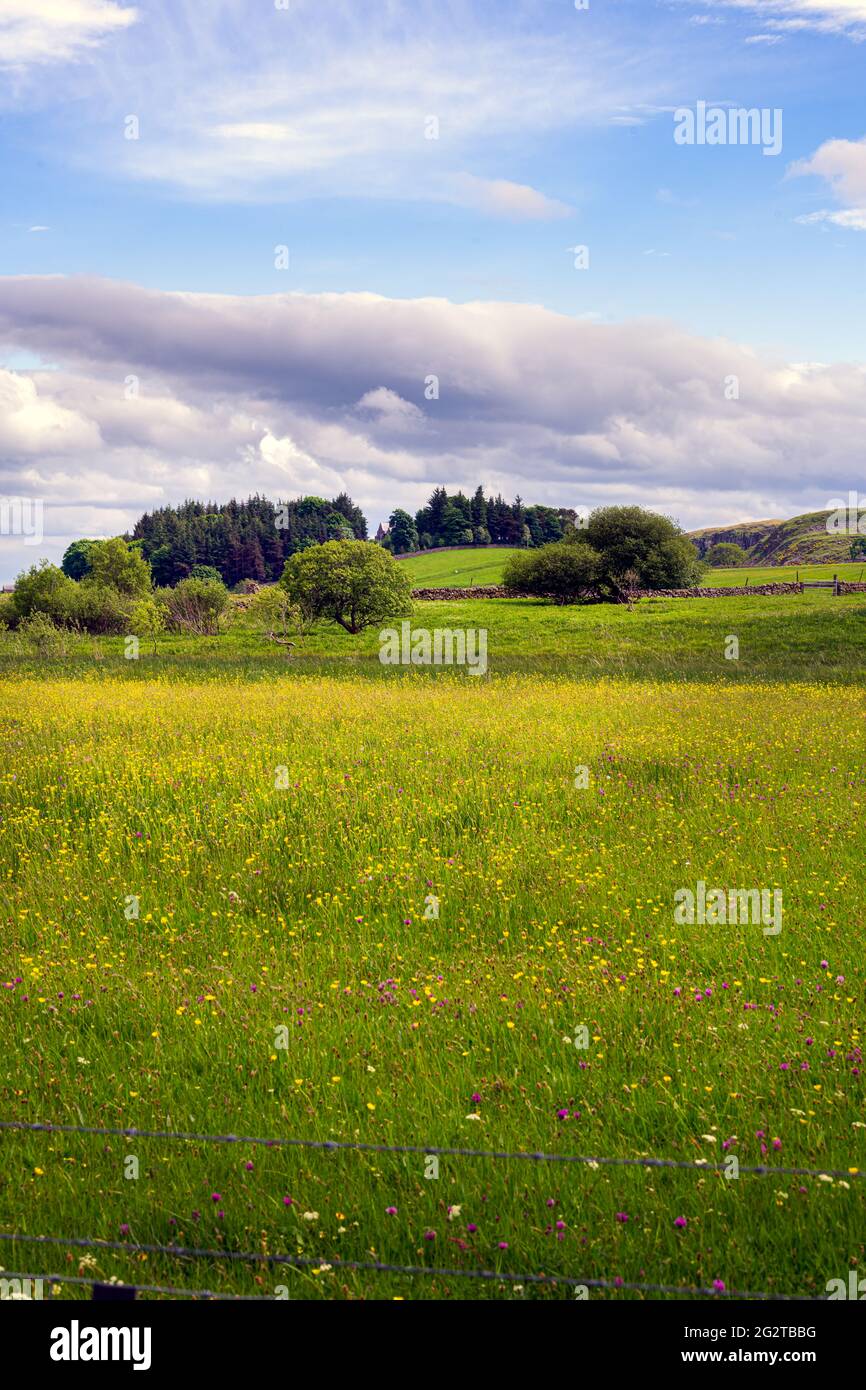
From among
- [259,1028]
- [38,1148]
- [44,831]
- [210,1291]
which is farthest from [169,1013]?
[44,831]

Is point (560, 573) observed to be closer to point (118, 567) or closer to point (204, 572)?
point (118, 567)

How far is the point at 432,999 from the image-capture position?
807cm

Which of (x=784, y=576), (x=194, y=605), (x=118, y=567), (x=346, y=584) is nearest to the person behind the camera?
(x=346, y=584)

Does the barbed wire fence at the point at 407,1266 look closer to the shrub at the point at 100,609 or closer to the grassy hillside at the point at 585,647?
the grassy hillside at the point at 585,647

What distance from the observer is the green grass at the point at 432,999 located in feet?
17.6

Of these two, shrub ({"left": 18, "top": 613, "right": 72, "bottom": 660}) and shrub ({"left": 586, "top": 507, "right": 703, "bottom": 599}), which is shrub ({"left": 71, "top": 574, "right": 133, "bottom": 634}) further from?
shrub ({"left": 586, "top": 507, "right": 703, "bottom": 599})

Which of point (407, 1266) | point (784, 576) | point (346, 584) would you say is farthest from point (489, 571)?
point (407, 1266)

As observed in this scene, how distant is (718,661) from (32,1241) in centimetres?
3959

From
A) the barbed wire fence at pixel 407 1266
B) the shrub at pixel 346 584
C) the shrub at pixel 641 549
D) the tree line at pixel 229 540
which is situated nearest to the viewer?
the barbed wire fence at pixel 407 1266

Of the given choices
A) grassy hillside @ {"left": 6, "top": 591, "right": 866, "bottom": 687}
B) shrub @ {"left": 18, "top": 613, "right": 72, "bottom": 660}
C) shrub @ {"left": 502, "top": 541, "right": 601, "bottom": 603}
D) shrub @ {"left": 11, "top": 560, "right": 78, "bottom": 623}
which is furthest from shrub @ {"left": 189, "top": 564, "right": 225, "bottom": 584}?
shrub @ {"left": 18, "top": 613, "right": 72, "bottom": 660}

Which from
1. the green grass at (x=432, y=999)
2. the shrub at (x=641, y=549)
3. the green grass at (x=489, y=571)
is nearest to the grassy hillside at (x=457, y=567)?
the green grass at (x=489, y=571)

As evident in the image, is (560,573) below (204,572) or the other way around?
below

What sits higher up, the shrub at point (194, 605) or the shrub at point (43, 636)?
the shrub at point (194, 605)
